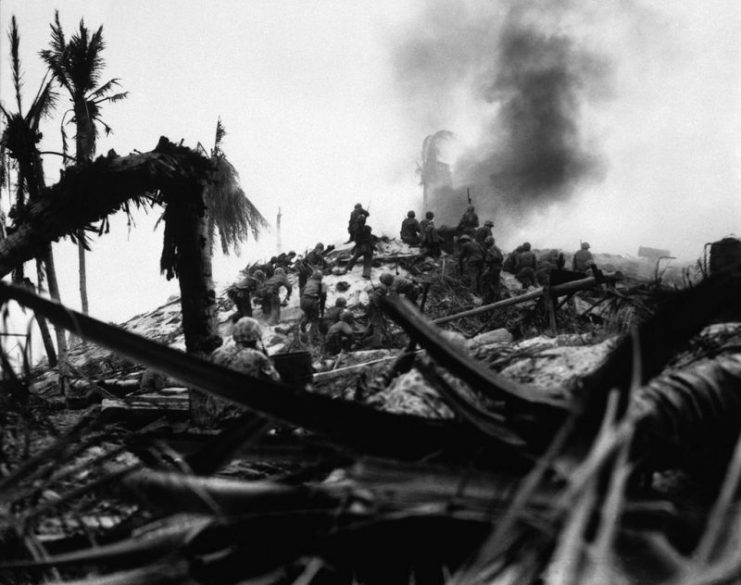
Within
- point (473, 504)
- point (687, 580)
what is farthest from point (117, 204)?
point (687, 580)

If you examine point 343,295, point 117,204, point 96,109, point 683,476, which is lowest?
point 683,476

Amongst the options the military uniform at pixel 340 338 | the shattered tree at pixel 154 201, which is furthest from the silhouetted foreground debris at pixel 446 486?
the military uniform at pixel 340 338

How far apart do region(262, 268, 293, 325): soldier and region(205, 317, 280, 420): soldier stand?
1172 centimetres

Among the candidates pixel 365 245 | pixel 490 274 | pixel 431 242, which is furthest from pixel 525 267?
pixel 365 245

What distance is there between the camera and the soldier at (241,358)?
4793 mm

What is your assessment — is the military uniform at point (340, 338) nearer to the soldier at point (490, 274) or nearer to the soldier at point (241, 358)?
the soldier at point (490, 274)

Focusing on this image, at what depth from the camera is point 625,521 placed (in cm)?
93

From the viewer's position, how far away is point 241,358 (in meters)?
4.82

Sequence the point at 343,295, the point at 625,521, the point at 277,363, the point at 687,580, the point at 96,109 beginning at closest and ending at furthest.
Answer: the point at 687,580 → the point at 625,521 → the point at 277,363 → the point at 96,109 → the point at 343,295

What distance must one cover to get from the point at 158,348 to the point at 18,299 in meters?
0.46

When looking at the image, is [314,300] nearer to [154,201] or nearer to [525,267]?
[525,267]

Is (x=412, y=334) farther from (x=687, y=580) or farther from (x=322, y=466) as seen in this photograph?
(x=687, y=580)

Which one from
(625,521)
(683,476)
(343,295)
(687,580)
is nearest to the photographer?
(687,580)

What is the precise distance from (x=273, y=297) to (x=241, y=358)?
1257cm
